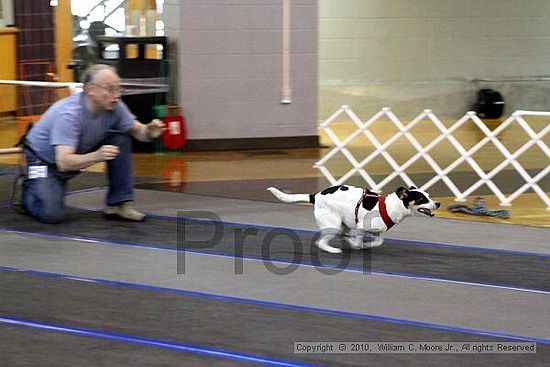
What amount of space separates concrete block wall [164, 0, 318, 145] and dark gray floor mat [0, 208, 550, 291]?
11.9 feet

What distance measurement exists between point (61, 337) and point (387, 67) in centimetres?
927

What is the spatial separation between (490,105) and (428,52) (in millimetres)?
1019

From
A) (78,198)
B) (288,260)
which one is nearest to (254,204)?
(78,198)

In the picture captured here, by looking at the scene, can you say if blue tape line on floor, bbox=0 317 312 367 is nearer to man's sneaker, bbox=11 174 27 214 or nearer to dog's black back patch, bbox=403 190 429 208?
dog's black back patch, bbox=403 190 429 208

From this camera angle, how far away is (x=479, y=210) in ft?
22.6

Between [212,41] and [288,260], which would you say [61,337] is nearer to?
[288,260]

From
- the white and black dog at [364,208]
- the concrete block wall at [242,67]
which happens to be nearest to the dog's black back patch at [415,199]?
the white and black dog at [364,208]

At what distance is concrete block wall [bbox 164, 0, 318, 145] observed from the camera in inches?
395

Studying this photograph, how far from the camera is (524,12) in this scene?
43.9 feet

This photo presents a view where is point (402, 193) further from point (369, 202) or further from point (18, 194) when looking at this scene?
point (18, 194)

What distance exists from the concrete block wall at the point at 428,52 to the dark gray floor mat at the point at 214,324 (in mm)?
7842

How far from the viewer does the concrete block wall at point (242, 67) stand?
1002 cm

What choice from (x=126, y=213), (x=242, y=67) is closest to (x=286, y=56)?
(x=242, y=67)

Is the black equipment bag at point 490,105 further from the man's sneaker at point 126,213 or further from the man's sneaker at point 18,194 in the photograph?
the man's sneaker at point 18,194
